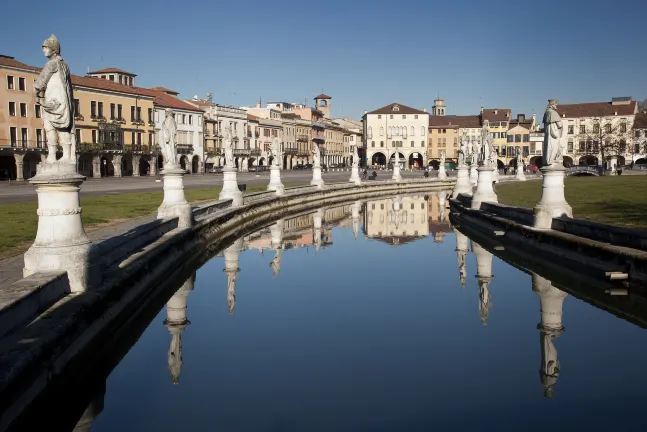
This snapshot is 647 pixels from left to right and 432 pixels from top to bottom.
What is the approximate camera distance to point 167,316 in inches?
441

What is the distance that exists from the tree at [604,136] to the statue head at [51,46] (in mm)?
87890

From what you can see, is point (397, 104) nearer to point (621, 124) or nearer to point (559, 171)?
point (621, 124)

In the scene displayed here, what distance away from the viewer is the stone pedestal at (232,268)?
41.0 feet

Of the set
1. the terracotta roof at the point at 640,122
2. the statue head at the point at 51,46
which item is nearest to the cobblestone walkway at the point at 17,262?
the statue head at the point at 51,46

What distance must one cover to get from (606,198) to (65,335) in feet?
78.1

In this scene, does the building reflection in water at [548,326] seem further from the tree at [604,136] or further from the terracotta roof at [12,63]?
the tree at [604,136]

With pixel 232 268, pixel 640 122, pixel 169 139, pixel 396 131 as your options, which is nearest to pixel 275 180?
pixel 169 139

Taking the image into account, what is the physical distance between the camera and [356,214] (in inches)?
1294

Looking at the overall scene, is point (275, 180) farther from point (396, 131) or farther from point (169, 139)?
point (396, 131)

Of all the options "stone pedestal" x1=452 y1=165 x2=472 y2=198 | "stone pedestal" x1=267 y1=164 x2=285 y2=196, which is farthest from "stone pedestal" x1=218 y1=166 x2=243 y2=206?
"stone pedestal" x1=452 y1=165 x2=472 y2=198

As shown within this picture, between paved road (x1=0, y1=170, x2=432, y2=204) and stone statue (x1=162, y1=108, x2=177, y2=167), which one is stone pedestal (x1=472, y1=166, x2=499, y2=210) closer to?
stone statue (x1=162, y1=108, x2=177, y2=167)

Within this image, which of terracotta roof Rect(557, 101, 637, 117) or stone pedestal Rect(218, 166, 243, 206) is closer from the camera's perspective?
stone pedestal Rect(218, 166, 243, 206)

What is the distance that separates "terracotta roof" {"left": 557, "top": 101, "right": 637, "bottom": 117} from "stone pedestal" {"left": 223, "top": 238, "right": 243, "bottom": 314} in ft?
309

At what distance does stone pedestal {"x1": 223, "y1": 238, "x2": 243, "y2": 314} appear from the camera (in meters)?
12.5
